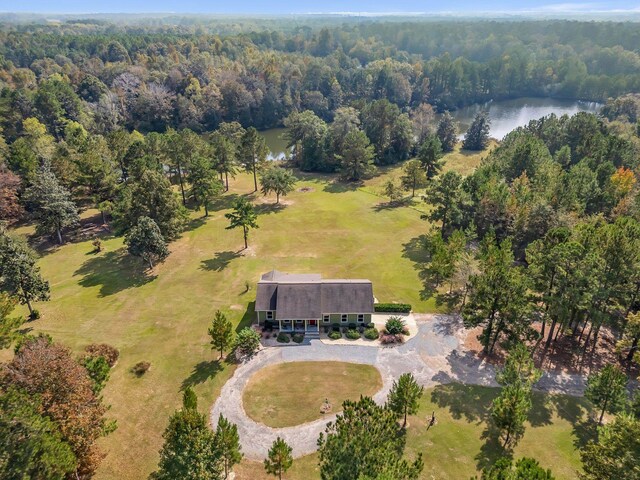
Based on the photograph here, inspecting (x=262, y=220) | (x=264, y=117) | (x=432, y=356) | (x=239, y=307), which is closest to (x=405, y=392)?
(x=432, y=356)

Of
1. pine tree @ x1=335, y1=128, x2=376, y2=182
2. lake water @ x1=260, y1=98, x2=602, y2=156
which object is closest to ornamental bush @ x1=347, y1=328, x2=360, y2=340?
pine tree @ x1=335, y1=128, x2=376, y2=182

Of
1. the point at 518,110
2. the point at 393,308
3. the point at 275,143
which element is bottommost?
the point at 275,143

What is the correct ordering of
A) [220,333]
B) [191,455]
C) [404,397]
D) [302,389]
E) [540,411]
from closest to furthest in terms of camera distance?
[191,455] < [404,397] < [540,411] < [302,389] < [220,333]

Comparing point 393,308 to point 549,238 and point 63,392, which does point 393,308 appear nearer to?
point 549,238

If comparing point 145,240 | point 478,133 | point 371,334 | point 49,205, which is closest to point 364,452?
point 371,334

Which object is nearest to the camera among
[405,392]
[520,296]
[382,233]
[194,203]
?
[405,392]

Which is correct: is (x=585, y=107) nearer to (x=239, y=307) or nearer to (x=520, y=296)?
(x=520, y=296)

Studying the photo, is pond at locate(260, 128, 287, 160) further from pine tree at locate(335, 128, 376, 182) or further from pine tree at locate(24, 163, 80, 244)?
pine tree at locate(24, 163, 80, 244)
